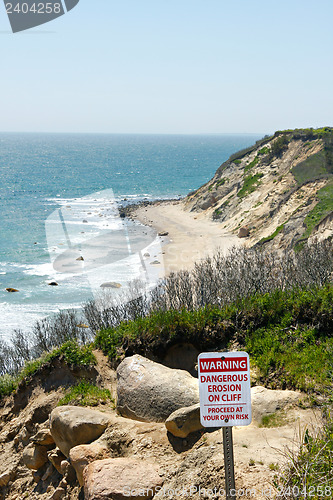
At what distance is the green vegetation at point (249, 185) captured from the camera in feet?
180

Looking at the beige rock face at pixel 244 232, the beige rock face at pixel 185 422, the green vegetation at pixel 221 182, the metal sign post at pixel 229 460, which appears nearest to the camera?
the metal sign post at pixel 229 460

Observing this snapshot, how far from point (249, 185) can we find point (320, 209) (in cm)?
1955

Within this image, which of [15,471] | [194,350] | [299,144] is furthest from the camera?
[299,144]

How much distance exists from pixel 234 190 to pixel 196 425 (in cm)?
5376

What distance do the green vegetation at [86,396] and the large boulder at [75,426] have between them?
996mm

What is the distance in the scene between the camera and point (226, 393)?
4.61 m

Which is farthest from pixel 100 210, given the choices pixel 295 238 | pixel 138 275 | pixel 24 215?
pixel 295 238

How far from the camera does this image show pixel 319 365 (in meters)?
9.09

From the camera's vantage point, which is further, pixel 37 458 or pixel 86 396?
pixel 86 396

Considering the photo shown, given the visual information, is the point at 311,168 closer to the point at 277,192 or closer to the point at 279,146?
→ the point at 277,192

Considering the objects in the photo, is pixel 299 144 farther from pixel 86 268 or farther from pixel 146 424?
pixel 146 424

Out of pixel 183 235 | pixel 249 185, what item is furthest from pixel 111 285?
pixel 249 185

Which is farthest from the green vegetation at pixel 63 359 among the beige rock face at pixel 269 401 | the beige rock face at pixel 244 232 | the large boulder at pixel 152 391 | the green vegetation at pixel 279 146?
the green vegetation at pixel 279 146

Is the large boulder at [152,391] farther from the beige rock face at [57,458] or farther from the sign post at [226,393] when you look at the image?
the sign post at [226,393]
